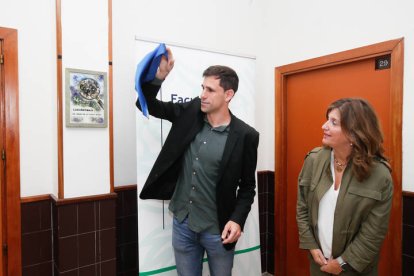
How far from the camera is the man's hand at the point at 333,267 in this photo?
152 cm

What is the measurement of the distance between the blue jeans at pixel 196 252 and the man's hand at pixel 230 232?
48 millimetres

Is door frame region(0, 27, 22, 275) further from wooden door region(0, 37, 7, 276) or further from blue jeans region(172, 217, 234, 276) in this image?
blue jeans region(172, 217, 234, 276)

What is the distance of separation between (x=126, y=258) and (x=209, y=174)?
1.10 m

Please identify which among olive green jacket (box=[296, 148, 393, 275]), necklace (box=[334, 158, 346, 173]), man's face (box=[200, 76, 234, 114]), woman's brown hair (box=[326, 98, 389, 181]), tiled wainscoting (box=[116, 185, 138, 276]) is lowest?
tiled wainscoting (box=[116, 185, 138, 276])

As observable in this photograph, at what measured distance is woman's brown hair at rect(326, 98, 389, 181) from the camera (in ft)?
4.77

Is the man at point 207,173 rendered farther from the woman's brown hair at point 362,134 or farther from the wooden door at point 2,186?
the wooden door at point 2,186

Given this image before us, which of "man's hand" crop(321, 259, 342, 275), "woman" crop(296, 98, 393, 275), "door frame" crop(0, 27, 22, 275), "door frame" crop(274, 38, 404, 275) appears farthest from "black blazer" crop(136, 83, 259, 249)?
"door frame" crop(274, 38, 404, 275)

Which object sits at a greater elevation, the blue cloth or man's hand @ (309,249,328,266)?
the blue cloth

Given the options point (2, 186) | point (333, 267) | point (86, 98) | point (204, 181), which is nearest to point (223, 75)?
point (204, 181)

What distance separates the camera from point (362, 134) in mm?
1454

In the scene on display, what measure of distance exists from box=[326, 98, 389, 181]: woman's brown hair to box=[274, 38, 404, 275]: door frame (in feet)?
2.10

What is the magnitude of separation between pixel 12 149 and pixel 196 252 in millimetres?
1279

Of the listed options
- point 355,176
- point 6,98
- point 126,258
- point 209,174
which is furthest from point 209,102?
point 126,258

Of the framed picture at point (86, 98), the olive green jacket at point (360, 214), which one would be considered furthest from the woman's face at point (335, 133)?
the framed picture at point (86, 98)
